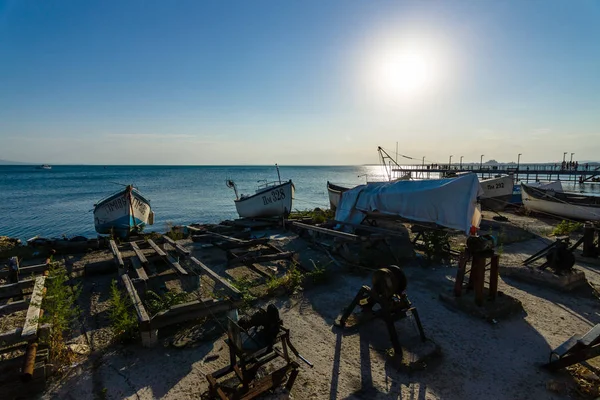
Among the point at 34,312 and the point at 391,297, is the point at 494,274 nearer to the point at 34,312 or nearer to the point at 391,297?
the point at 391,297

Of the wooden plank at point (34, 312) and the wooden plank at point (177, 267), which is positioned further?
the wooden plank at point (177, 267)

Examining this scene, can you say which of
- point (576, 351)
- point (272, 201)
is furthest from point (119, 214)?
point (576, 351)

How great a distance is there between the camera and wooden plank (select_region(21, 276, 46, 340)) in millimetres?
4484

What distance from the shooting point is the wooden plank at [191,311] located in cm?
537

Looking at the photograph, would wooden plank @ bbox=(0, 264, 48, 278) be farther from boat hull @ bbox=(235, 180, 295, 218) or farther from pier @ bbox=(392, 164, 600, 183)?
pier @ bbox=(392, 164, 600, 183)

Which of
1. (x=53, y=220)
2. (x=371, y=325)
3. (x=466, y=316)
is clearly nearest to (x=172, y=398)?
(x=371, y=325)

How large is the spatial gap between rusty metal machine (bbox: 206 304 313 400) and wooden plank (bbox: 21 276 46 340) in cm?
284

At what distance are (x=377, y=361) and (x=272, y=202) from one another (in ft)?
47.4

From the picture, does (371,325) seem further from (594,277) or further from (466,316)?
(594,277)

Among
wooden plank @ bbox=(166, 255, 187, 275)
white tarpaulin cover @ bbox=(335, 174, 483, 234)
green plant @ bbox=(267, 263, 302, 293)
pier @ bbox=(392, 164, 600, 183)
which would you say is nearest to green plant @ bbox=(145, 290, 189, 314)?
wooden plank @ bbox=(166, 255, 187, 275)

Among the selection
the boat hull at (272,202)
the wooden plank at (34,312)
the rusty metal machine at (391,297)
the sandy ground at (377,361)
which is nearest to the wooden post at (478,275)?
the sandy ground at (377,361)

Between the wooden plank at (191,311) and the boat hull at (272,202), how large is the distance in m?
12.7

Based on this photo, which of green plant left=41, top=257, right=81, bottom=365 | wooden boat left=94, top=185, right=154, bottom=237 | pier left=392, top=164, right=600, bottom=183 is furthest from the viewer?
pier left=392, top=164, right=600, bottom=183

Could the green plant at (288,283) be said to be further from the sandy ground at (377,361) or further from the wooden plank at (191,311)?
the wooden plank at (191,311)
